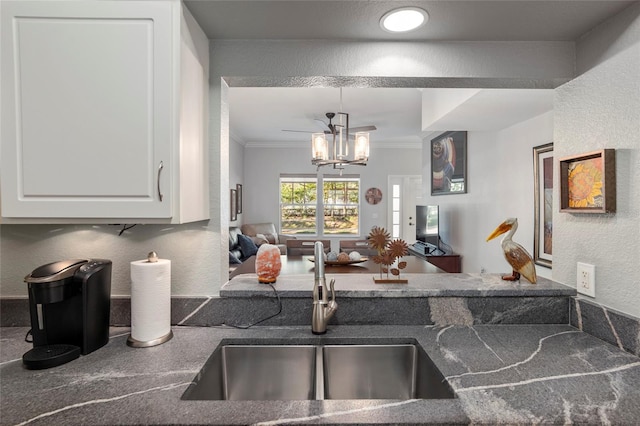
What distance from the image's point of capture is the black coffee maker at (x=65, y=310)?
1.05m

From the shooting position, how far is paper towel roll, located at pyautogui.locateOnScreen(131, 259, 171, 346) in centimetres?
117

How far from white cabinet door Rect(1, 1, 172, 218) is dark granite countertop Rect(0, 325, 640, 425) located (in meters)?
0.46

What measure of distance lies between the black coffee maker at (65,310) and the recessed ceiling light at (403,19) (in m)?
1.28

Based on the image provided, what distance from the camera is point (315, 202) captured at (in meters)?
7.49

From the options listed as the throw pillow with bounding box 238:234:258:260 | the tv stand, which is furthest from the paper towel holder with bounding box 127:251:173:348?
the throw pillow with bounding box 238:234:258:260

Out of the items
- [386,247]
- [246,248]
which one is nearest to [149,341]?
[386,247]

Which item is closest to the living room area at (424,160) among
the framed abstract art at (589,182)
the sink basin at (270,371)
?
the framed abstract art at (589,182)

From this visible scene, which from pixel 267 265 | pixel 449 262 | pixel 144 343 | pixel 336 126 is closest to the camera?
pixel 144 343

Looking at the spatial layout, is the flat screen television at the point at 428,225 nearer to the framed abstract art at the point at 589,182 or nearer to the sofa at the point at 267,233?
the sofa at the point at 267,233

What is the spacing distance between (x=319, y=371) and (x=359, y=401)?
39cm

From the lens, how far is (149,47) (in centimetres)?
105

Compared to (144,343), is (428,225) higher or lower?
higher

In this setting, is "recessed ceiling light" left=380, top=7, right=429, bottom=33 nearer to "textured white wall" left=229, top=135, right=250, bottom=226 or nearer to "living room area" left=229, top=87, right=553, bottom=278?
"living room area" left=229, top=87, right=553, bottom=278

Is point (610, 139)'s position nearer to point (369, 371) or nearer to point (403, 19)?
point (403, 19)
